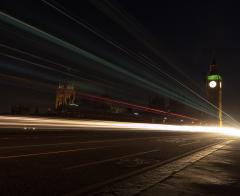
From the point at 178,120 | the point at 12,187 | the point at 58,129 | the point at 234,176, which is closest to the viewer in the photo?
the point at 12,187

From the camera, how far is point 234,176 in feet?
35.2

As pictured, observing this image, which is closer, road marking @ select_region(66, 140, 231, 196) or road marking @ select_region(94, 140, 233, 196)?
road marking @ select_region(66, 140, 231, 196)

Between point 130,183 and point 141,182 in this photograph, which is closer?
point 130,183

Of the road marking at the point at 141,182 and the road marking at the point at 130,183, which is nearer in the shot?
the road marking at the point at 130,183

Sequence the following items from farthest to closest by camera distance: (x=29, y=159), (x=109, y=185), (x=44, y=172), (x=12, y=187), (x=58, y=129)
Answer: (x=58, y=129) → (x=29, y=159) → (x=44, y=172) → (x=109, y=185) → (x=12, y=187)

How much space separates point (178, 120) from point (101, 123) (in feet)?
168

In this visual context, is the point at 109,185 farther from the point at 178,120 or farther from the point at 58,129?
the point at 178,120

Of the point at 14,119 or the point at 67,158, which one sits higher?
the point at 14,119

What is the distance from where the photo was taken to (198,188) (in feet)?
27.2

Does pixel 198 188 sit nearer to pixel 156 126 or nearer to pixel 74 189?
pixel 74 189

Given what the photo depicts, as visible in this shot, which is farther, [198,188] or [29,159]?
[29,159]

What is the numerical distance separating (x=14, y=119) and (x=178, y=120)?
2686 inches

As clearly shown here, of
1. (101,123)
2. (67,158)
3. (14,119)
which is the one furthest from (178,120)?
(67,158)

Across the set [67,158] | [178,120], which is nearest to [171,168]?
[67,158]
